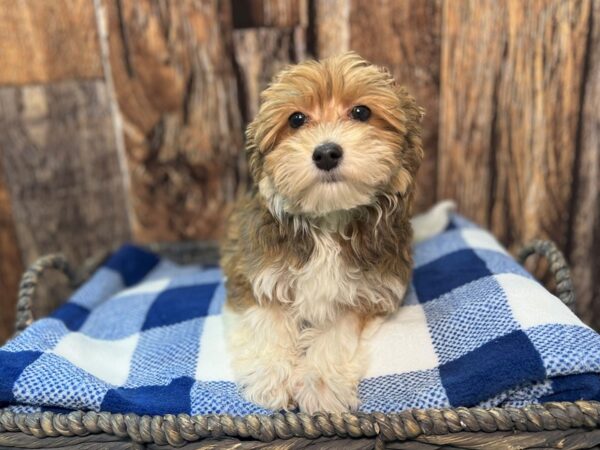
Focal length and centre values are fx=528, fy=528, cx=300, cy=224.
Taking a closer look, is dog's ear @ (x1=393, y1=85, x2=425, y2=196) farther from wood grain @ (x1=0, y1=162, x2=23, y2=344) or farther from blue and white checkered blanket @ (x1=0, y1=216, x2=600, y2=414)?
wood grain @ (x1=0, y1=162, x2=23, y2=344)

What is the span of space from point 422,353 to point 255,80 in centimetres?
139

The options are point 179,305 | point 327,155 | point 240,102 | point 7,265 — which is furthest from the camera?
point 7,265

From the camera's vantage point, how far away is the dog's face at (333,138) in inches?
55.4

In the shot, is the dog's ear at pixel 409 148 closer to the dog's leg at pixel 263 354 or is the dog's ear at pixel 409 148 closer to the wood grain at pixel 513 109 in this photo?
the dog's leg at pixel 263 354

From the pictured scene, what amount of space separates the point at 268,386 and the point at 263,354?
0.15 meters

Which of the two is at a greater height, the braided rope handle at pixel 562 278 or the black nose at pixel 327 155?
the black nose at pixel 327 155

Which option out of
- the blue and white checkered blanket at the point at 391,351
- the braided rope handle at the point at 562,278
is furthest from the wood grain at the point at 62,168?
the braided rope handle at the point at 562,278

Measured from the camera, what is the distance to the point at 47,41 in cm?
226

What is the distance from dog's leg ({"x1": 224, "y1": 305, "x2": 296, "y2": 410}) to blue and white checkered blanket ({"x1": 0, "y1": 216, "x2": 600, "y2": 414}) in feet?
0.15

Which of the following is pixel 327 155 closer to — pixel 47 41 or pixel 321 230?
pixel 321 230

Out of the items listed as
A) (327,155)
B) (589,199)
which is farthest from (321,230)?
(589,199)

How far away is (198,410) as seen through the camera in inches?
60.1

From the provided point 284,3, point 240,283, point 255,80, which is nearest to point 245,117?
point 255,80

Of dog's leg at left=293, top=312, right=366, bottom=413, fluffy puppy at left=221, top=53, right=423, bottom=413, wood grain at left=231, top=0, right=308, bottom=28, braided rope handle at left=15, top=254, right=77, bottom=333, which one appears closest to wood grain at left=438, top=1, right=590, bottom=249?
wood grain at left=231, top=0, right=308, bottom=28
